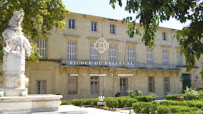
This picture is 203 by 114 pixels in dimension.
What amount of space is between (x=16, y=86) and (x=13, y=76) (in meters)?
0.34

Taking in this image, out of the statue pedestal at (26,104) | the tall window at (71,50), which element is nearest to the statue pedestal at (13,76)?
the statue pedestal at (26,104)

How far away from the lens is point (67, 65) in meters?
20.7

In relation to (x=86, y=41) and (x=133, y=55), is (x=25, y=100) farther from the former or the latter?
(x=133, y=55)

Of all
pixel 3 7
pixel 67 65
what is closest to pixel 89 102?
pixel 67 65

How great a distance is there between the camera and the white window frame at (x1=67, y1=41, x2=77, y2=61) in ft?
71.2

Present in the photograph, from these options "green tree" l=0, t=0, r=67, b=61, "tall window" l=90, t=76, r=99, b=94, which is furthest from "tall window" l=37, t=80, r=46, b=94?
"green tree" l=0, t=0, r=67, b=61

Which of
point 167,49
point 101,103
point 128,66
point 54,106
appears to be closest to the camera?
point 54,106

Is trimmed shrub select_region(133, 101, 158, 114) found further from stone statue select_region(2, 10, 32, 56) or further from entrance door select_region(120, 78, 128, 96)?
entrance door select_region(120, 78, 128, 96)

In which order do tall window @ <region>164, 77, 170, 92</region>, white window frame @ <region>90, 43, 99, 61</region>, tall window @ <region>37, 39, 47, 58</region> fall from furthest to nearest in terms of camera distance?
tall window @ <region>164, 77, 170, 92</region> → white window frame @ <region>90, 43, 99, 61</region> → tall window @ <region>37, 39, 47, 58</region>

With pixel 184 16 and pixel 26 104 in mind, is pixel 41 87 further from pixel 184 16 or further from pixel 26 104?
pixel 184 16

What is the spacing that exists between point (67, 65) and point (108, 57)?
4.93 m

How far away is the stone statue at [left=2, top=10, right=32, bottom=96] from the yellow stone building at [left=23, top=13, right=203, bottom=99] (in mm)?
11883

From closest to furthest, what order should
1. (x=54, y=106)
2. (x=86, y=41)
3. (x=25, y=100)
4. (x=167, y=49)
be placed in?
(x=25, y=100) → (x=54, y=106) → (x=86, y=41) → (x=167, y=49)

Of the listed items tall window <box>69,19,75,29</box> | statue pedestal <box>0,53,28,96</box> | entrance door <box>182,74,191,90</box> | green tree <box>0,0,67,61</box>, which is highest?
tall window <box>69,19,75,29</box>
